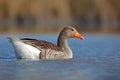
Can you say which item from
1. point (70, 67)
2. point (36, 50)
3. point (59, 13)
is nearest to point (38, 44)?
point (36, 50)

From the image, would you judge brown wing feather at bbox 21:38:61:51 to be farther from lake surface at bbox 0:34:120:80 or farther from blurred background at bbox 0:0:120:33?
blurred background at bbox 0:0:120:33

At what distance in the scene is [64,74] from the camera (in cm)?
1370

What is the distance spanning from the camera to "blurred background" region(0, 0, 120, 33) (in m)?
39.7

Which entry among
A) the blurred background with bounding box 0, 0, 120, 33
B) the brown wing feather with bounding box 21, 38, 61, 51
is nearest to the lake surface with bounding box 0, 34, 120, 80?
the brown wing feather with bounding box 21, 38, 61, 51

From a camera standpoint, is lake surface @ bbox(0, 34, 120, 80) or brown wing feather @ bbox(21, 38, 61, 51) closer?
lake surface @ bbox(0, 34, 120, 80)

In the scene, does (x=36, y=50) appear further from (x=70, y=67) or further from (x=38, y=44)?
(x=70, y=67)

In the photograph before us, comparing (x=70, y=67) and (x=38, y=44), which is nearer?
(x=70, y=67)

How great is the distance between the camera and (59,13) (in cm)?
4031

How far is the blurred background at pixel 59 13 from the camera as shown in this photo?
39719 mm

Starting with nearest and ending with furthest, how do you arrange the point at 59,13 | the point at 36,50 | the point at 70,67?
the point at 70,67 → the point at 36,50 → the point at 59,13

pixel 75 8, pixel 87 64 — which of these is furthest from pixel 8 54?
pixel 75 8

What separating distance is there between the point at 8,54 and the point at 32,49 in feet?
7.84

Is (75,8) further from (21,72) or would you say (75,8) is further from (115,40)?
(21,72)

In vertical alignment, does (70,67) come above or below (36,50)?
below
